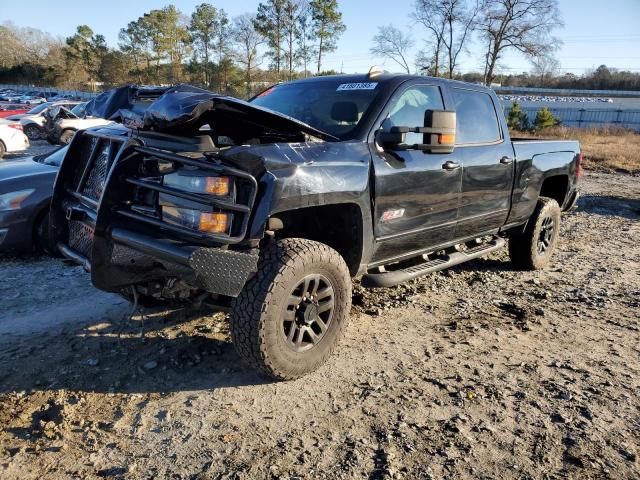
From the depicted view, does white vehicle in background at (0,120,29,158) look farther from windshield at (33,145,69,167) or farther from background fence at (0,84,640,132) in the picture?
background fence at (0,84,640,132)

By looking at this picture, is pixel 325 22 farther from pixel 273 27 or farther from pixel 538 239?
pixel 538 239

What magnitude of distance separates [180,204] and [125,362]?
1.25 metres

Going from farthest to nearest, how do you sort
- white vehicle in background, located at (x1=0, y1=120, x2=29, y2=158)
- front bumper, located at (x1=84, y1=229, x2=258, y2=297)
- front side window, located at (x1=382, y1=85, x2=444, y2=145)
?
white vehicle in background, located at (x1=0, y1=120, x2=29, y2=158)
front side window, located at (x1=382, y1=85, x2=444, y2=145)
front bumper, located at (x1=84, y1=229, x2=258, y2=297)

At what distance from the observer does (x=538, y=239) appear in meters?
5.67

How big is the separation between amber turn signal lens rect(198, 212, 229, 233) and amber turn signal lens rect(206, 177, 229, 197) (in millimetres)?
118

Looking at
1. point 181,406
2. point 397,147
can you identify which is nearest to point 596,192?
point 397,147

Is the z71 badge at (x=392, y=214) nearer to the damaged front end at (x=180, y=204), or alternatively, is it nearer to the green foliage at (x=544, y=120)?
the damaged front end at (x=180, y=204)

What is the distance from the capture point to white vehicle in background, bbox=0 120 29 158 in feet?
46.8

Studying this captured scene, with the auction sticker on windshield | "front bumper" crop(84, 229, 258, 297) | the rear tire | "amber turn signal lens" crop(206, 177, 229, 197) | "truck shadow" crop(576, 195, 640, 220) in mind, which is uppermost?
the auction sticker on windshield

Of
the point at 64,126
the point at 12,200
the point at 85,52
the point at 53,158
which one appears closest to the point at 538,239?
the point at 12,200

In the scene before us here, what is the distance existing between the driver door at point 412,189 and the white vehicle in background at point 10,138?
46.9 feet

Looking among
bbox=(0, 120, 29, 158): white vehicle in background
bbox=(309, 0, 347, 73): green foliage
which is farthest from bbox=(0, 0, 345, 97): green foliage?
bbox=(0, 120, 29, 158): white vehicle in background

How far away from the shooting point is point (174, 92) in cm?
296

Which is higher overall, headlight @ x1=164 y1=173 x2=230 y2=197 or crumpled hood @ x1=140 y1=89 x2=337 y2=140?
crumpled hood @ x1=140 y1=89 x2=337 y2=140
